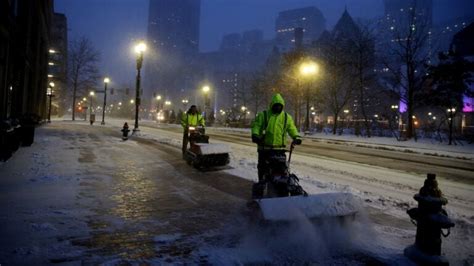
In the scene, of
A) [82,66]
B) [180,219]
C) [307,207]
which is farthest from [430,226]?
[82,66]

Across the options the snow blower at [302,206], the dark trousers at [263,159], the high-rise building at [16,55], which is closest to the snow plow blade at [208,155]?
the dark trousers at [263,159]

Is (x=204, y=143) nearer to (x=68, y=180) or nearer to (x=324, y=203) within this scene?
(x=68, y=180)

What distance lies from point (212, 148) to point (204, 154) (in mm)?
407

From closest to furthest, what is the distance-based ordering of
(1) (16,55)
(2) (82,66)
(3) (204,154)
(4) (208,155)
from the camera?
(3) (204,154) < (4) (208,155) < (1) (16,55) < (2) (82,66)

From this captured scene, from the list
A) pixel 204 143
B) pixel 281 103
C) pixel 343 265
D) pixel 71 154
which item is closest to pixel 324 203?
pixel 343 265

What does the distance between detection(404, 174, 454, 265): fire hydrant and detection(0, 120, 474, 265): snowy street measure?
0.24m

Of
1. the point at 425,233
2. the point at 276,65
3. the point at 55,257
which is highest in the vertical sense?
the point at 276,65

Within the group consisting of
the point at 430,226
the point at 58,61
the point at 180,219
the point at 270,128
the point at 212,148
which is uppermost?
the point at 58,61

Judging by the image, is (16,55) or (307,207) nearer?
(307,207)

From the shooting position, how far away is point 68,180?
31.0 feet

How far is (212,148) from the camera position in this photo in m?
12.5

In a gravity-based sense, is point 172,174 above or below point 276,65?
below

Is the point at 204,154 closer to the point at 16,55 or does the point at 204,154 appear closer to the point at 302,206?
the point at 302,206

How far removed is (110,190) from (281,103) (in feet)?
14.6
